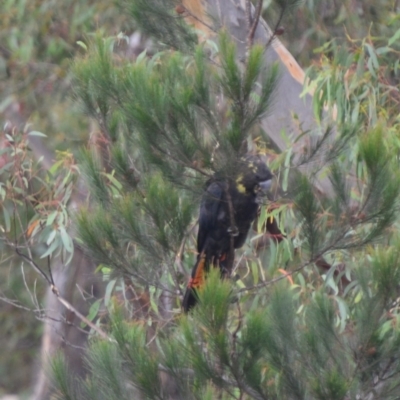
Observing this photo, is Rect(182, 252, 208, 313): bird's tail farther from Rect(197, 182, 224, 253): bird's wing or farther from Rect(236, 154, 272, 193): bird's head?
Rect(236, 154, 272, 193): bird's head

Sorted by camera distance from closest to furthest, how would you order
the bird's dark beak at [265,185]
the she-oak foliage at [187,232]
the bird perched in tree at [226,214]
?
the she-oak foliage at [187,232] → the bird perched in tree at [226,214] → the bird's dark beak at [265,185]

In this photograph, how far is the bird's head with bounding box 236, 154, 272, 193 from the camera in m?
2.26

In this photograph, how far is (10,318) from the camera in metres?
5.65

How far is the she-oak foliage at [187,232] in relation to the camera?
1.86 metres

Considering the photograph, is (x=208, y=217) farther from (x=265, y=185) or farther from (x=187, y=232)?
(x=187, y=232)

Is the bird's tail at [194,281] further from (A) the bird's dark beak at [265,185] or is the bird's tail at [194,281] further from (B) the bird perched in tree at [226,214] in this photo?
(A) the bird's dark beak at [265,185]

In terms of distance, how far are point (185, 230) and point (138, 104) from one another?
0.38m

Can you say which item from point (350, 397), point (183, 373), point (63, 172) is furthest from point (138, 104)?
point (63, 172)

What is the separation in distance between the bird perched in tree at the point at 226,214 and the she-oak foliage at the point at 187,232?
79 mm

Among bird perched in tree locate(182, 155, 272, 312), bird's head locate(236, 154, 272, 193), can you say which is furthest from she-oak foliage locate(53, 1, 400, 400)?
bird's head locate(236, 154, 272, 193)

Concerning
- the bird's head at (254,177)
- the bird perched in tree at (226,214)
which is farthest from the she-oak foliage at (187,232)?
the bird's head at (254,177)

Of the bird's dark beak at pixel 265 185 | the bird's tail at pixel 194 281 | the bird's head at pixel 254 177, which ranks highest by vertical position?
the bird's head at pixel 254 177

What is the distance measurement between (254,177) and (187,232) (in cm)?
28

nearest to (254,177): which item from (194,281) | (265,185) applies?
(265,185)
